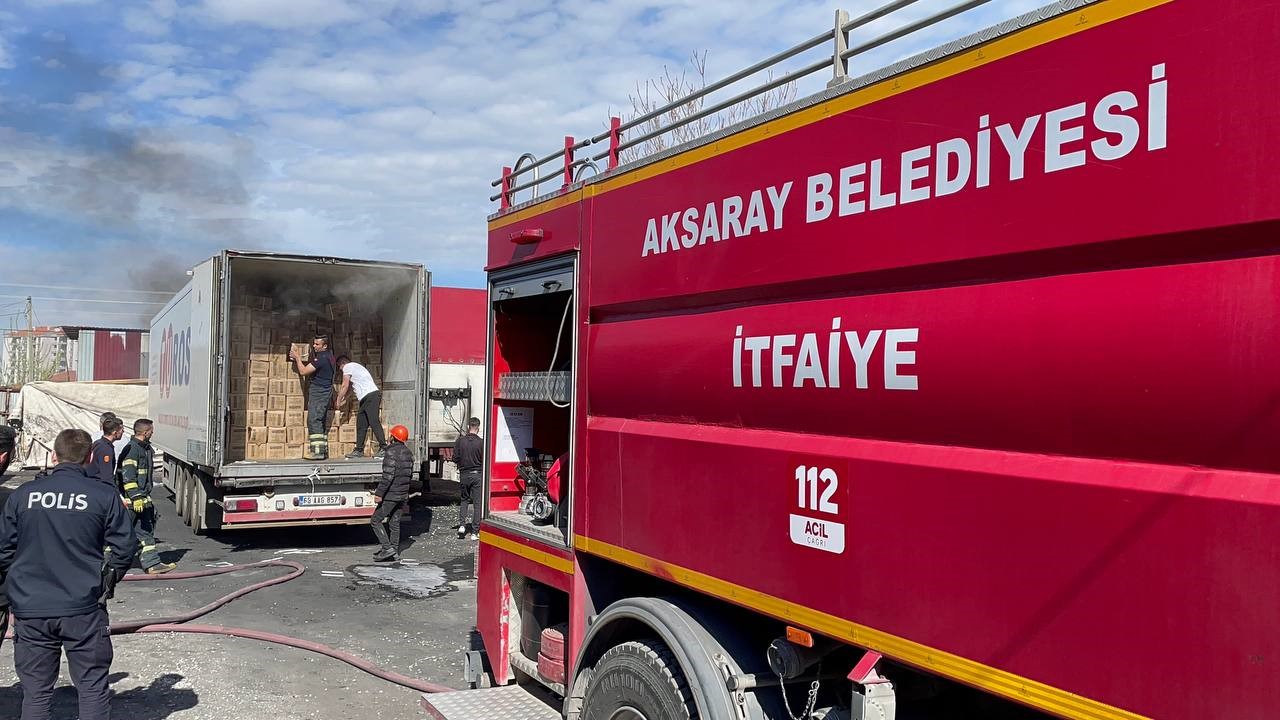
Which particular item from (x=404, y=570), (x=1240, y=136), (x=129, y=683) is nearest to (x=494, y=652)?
(x=129, y=683)

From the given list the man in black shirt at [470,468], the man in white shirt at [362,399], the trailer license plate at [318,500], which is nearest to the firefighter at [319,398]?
the man in white shirt at [362,399]

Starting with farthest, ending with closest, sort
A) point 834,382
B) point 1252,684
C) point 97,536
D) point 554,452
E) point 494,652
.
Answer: point 554,452 → point 494,652 → point 97,536 → point 834,382 → point 1252,684

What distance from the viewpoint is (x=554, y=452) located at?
5.64 meters

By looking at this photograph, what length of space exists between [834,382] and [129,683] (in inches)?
229

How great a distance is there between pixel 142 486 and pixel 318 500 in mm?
2071

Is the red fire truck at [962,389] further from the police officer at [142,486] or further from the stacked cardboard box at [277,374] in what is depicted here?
the stacked cardboard box at [277,374]

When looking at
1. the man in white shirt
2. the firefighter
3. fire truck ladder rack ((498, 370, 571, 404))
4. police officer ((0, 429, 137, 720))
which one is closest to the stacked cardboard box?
the man in white shirt

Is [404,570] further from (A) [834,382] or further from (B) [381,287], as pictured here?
(A) [834,382]

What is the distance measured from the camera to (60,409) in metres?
22.3

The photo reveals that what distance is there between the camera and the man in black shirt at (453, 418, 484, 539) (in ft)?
42.3

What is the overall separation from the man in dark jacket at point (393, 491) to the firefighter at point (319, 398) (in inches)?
50.9

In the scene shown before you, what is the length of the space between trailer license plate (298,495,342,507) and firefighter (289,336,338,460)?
0.73 metres

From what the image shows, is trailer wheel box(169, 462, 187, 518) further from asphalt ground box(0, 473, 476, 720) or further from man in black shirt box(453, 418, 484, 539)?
man in black shirt box(453, 418, 484, 539)

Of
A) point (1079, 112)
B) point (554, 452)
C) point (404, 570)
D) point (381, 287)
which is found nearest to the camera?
point (1079, 112)
